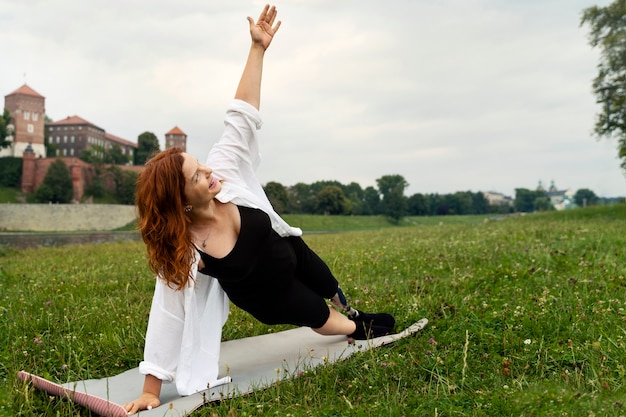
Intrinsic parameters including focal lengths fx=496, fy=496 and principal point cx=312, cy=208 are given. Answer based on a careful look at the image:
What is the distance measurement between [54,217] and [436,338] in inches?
2888

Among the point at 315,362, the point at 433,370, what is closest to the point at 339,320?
the point at 315,362

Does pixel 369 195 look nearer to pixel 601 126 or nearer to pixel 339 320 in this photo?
pixel 601 126

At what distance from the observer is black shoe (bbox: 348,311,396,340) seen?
14.4 ft

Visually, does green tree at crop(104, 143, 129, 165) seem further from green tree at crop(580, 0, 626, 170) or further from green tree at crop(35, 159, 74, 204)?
green tree at crop(580, 0, 626, 170)

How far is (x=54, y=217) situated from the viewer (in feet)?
223

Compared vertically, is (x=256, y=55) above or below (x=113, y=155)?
below

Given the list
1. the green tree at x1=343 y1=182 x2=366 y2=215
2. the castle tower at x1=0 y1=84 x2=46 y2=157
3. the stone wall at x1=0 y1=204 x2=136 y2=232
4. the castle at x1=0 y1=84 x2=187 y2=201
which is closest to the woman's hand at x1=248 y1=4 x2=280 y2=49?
the stone wall at x1=0 y1=204 x2=136 y2=232

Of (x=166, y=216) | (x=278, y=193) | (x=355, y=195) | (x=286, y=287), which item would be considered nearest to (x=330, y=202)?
(x=278, y=193)

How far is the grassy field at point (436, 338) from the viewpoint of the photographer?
2.94 m

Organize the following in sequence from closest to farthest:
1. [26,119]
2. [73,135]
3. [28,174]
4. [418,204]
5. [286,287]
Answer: [286,287] < [28,174] < [26,119] < [418,204] < [73,135]

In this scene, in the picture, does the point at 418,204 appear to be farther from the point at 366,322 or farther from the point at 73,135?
the point at 366,322

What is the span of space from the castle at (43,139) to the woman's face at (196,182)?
3411 inches

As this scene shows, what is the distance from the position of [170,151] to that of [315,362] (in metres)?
1.93

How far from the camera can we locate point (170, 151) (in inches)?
130
